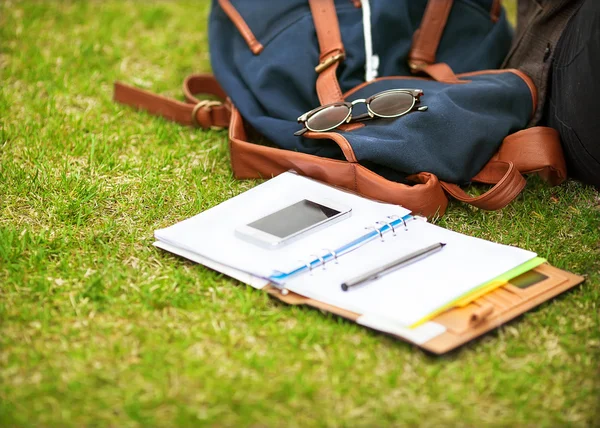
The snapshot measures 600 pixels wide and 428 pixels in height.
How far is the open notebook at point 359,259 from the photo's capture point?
175cm

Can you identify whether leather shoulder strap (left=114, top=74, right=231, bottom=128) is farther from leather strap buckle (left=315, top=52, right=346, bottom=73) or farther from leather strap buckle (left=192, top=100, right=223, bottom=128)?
leather strap buckle (left=315, top=52, right=346, bottom=73)

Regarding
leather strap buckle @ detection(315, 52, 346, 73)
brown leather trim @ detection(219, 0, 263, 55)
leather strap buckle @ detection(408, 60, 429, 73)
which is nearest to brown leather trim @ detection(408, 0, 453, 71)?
leather strap buckle @ detection(408, 60, 429, 73)

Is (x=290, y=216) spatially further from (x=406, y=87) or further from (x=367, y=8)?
(x=367, y=8)

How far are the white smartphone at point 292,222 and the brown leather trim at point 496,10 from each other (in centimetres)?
106

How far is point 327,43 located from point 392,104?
0.37 m

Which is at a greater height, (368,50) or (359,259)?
(368,50)

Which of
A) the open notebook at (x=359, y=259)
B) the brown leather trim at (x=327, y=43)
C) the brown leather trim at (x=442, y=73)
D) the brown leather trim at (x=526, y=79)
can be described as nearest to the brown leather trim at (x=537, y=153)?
the brown leather trim at (x=526, y=79)

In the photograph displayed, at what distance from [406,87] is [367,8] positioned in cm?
32

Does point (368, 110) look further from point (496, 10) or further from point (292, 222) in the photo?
point (496, 10)

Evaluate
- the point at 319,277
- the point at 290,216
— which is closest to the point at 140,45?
the point at 290,216

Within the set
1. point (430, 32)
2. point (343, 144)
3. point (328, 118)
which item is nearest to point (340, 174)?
point (343, 144)

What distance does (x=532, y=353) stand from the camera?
1687 mm

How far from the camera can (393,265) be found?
1865 mm

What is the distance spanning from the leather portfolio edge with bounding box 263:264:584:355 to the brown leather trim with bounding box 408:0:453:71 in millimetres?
973
